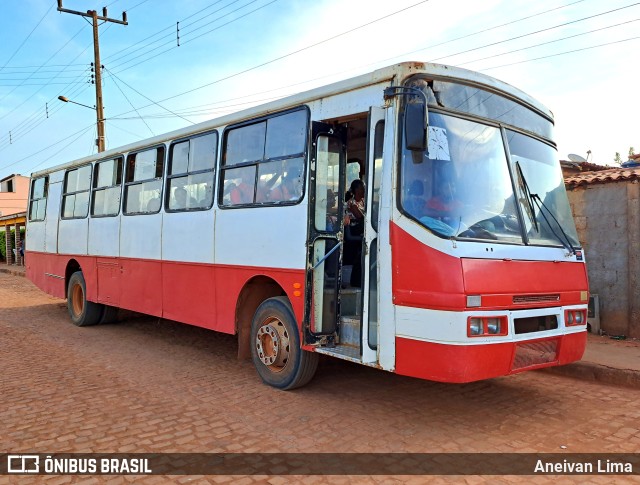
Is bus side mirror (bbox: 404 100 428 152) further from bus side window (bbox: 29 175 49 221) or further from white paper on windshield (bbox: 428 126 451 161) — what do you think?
bus side window (bbox: 29 175 49 221)

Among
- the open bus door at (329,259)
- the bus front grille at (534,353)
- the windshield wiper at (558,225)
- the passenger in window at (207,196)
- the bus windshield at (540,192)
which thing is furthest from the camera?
the passenger in window at (207,196)

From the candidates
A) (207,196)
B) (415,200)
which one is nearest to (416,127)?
(415,200)

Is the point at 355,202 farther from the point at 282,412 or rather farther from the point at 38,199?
the point at 38,199

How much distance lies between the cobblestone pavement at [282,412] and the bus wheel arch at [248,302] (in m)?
0.41

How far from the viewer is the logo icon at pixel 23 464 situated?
3.75 meters

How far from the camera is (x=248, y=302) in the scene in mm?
6191

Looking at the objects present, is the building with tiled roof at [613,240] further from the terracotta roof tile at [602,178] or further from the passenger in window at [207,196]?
the passenger in window at [207,196]

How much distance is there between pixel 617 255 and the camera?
8320mm

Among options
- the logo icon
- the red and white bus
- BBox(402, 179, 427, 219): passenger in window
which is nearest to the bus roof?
the red and white bus

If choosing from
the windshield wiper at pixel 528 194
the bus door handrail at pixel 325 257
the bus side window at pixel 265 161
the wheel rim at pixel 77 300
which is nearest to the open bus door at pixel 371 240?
the bus door handrail at pixel 325 257

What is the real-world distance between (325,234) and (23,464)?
3145 mm

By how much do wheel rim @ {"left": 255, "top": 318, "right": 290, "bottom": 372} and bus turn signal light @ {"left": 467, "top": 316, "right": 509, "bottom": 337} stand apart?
86.8 inches

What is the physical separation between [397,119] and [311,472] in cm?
283

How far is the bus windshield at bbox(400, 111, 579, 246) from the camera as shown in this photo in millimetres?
4211
